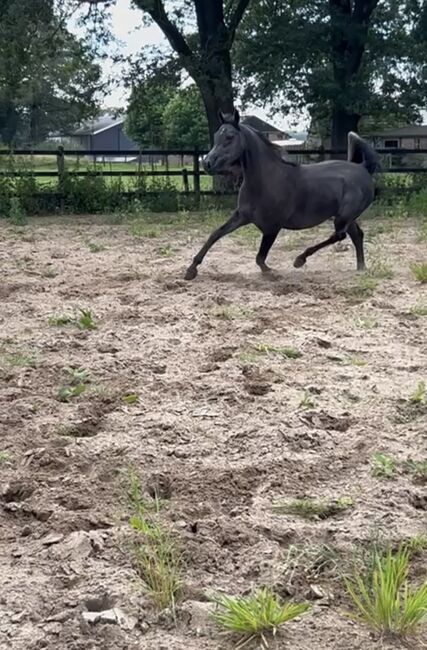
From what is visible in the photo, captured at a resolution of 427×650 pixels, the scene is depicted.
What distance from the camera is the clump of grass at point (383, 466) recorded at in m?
3.06

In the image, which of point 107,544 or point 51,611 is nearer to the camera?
point 51,611

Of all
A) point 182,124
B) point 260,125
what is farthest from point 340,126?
point 182,124

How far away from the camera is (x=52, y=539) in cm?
257

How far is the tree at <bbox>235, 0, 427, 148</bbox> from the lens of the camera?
55.4ft

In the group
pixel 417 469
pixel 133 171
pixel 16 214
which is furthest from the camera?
pixel 133 171

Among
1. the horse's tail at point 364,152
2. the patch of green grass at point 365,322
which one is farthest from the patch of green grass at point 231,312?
the horse's tail at point 364,152

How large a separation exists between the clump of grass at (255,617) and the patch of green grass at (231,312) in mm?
3898

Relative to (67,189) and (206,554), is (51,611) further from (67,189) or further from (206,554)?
(67,189)

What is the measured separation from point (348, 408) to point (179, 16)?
16.0m

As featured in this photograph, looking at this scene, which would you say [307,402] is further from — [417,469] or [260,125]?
[260,125]

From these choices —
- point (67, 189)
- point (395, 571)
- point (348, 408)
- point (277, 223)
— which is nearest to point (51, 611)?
point (395, 571)

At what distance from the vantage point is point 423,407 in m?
3.87

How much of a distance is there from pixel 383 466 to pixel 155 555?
1186 millimetres

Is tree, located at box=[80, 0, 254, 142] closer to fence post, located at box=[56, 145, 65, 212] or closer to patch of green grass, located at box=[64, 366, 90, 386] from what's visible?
fence post, located at box=[56, 145, 65, 212]
